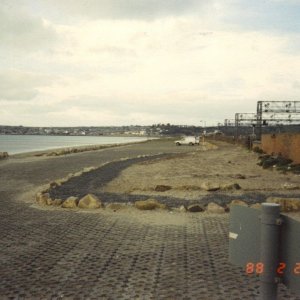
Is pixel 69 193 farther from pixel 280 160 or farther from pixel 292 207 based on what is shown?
pixel 280 160

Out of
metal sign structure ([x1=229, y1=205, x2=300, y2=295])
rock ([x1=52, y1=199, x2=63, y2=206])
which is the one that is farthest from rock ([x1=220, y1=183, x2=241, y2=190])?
metal sign structure ([x1=229, y1=205, x2=300, y2=295])

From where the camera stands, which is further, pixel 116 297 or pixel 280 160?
pixel 280 160

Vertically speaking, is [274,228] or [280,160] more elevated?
[274,228]

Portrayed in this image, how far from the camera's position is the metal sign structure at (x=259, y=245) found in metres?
2.15

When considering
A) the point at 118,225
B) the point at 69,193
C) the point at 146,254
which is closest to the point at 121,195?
the point at 69,193

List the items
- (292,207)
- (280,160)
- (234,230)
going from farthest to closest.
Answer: (280,160), (292,207), (234,230)

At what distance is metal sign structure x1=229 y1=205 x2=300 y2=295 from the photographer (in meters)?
2.15

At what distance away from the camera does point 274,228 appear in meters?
2.21

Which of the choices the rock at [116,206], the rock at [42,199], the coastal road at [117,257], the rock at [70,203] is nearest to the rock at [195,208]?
the coastal road at [117,257]

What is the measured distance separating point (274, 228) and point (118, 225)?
8713 millimetres

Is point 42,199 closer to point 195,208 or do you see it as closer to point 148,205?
point 148,205

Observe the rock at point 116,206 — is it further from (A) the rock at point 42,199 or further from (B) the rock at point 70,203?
(A) the rock at point 42,199

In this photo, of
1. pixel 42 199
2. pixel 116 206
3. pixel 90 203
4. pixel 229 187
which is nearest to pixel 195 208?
pixel 116 206

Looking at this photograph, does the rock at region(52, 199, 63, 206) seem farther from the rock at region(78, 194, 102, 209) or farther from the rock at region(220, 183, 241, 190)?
the rock at region(220, 183, 241, 190)
